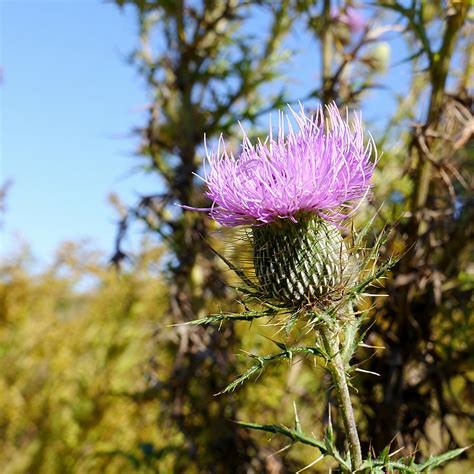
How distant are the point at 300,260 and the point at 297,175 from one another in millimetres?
275

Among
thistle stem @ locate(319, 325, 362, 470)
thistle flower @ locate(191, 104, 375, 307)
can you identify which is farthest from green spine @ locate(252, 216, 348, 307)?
thistle stem @ locate(319, 325, 362, 470)

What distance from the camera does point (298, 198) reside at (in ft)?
5.41

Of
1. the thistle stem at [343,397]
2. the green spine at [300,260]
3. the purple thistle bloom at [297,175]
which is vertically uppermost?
the purple thistle bloom at [297,175]

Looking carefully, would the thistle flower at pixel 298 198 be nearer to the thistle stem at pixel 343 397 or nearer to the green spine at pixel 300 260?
the green spine at pixel 300 260

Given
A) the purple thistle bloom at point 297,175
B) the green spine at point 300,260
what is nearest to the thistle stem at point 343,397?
the green spine at point 300,260

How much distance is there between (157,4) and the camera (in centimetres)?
368

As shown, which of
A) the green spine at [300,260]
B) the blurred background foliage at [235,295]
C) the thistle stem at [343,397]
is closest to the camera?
the thistle stem at [343,397]

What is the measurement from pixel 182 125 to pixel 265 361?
94.7 inches

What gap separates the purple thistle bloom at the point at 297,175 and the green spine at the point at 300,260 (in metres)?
0.09

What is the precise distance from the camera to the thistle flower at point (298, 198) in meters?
1.61

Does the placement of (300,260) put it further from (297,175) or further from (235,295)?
(235,295)

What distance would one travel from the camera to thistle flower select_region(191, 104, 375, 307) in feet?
5.29

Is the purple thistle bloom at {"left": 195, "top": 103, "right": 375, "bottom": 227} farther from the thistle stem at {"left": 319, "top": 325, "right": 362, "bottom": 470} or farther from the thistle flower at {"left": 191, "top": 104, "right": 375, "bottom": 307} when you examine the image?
the thistle stem at {"left": 319, "top": 325, "right": 362, "bottom": 470}

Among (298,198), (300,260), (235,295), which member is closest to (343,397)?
(300,260)
